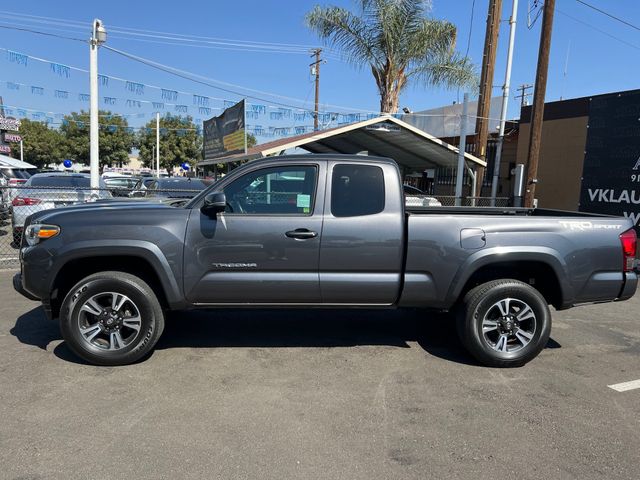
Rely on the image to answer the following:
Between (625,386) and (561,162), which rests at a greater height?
(561,162)

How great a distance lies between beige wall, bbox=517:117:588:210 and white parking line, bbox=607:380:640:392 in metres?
11.7

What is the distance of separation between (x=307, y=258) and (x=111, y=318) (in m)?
1.82

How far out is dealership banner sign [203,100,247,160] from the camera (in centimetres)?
1548

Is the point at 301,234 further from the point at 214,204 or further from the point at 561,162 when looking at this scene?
the point at 561,162

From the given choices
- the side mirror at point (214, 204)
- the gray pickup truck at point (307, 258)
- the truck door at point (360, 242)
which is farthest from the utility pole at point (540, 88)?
the side mirror at point (214, 204)

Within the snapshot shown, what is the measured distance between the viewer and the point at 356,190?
467 centimetres

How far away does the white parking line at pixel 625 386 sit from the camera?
14.2ft

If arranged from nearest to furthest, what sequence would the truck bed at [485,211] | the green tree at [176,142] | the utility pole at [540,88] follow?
1. the truck bed at [485,211]
2. the utility pole at [540,88]
3. the green tree at [176,142]

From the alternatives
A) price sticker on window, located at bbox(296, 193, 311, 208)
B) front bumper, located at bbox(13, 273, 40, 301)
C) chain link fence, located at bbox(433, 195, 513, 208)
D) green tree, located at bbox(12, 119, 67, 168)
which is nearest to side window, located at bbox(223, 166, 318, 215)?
price sticker on window, located at bbox(296, 193, 311, 208)

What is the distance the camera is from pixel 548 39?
12336 millimetres

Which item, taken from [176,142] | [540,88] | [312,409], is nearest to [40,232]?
[312,409]

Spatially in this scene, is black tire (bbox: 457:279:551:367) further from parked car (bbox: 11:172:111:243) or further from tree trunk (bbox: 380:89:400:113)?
tree trunk (bbox: 380:89:400:113)

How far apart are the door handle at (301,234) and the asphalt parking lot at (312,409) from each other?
1211mm

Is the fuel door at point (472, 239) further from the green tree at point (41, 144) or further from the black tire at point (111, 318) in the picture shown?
the green tree at point (41, 144)
